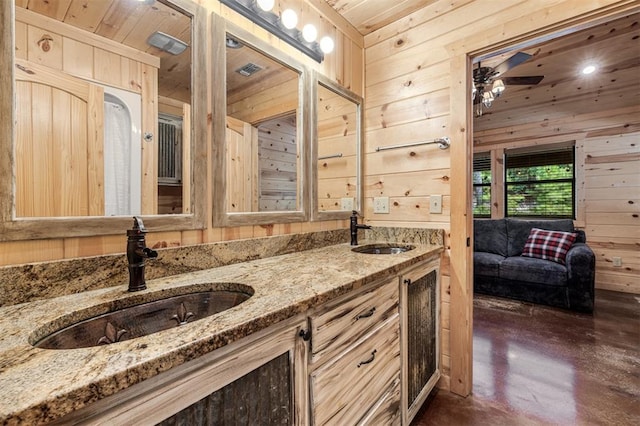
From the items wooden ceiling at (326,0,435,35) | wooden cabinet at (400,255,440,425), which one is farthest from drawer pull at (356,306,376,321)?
wooden ceiling at (326,0,435,35)

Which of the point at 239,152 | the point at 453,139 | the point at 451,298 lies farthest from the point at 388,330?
the point at 453,139

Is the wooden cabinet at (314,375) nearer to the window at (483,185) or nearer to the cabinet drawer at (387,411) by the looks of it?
the cabinet drawer at (387,411)

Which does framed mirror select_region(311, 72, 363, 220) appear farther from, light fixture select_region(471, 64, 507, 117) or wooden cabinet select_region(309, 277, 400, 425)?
light fixture select_region(471, 64, 507, 117)

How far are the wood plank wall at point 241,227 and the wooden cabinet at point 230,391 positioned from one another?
648 millimetres

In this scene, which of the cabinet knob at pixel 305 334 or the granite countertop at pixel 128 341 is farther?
the cabinet knob at pixel 305 334

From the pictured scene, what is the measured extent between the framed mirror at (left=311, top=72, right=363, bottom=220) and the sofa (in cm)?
245

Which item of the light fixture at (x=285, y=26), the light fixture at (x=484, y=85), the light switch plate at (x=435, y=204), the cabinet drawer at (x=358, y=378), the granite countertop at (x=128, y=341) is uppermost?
the light fixture at (x=484, y=85)

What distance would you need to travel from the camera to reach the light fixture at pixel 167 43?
113cm

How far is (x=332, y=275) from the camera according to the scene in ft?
3.57

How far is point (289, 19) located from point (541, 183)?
182 inches

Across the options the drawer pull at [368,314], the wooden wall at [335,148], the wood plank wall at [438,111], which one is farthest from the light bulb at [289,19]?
the drawer pull at [368,314]

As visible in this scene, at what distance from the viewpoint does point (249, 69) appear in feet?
4.80

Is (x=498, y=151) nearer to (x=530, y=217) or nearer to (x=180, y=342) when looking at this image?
(x=530, y=217)

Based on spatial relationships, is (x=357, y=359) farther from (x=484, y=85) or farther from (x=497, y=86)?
(x=497, y=86)
